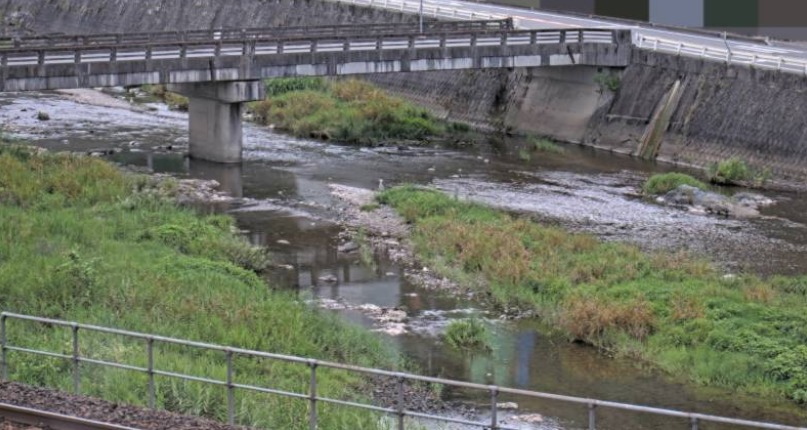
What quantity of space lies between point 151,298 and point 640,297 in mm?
10087

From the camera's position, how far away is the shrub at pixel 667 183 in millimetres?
43250

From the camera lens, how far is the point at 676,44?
173 ft

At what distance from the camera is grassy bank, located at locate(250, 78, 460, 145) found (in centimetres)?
5356

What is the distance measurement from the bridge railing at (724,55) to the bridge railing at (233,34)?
18.3 ft

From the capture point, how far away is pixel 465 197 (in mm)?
41750

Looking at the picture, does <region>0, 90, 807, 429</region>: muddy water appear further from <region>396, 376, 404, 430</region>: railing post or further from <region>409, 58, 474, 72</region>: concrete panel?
<region>396, 376, 404, 430</region>: railing post

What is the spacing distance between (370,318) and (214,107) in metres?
19.9

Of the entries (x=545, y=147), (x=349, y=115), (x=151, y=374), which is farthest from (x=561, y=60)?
(x=151, y=374)

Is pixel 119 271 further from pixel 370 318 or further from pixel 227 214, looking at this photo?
Result: pixel 227 214

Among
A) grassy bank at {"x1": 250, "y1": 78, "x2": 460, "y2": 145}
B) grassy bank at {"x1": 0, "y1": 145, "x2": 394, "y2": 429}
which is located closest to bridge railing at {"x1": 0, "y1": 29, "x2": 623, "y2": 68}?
grassy bank at {"x1": 250, "y1": 78, "x2": 460, "y2": 145}

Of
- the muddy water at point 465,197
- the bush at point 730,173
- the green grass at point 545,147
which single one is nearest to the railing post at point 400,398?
the muddy water at point 465,197

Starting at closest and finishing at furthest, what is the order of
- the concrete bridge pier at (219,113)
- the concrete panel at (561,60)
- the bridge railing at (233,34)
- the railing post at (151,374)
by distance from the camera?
the railing post at (151,374), the bridge railing at (233,34), the concrete bridge pier at (219,113), the concrete panel at (561,60)

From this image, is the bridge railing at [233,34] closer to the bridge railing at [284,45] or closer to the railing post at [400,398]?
the bridge railing at [284,45]

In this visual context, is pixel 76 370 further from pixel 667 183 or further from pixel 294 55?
pixel 294 55
